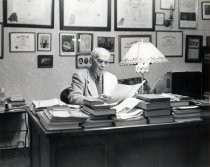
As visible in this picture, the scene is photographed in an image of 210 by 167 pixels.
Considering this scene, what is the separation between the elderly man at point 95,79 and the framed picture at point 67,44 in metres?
1.05

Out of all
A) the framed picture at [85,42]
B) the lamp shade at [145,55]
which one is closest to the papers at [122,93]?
the lamp shade at [145,55]

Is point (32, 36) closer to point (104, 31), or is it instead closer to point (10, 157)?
point (104, 31)

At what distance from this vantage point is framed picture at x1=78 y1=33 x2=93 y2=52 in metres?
4.38

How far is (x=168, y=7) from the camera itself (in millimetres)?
4898

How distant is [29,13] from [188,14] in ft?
7.97

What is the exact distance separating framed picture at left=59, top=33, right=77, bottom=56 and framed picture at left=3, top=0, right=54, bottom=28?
22cm

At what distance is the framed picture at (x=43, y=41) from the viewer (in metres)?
4.18

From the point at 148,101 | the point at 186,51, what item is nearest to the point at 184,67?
the point at 186,51

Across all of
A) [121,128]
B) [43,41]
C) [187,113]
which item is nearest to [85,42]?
[43,41]

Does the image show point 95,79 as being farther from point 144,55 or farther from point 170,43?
point 170,43

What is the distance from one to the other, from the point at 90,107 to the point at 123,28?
113 inches

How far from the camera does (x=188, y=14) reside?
502 cm

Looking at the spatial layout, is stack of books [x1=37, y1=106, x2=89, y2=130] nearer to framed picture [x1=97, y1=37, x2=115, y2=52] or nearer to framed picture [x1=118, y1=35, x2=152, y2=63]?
framed picture [x1=97, y1=37, x2=115, y2=52]

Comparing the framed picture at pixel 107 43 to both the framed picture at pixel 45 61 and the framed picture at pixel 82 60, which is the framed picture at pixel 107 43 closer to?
the framed picture at pixel 82 60
